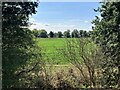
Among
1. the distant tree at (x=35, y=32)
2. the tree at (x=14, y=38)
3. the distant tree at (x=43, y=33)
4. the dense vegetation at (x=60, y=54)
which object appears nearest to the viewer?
the tree at (x=14, y=38)

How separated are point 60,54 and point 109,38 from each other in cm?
151

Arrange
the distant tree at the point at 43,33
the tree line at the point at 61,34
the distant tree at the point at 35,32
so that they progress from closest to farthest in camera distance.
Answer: the distant tree at the point at 35,32
the tree line at the point at 61,34
the distant tree at the point at 43,33

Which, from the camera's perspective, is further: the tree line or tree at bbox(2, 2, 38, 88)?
the tree line

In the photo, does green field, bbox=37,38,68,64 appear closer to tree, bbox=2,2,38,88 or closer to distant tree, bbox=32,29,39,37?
distant tree, bbox=32,29,39,37

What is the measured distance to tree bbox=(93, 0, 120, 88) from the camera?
29.7ft

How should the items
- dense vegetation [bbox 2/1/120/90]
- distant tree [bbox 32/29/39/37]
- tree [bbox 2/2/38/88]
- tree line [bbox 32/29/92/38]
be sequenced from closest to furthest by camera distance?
tree [bbox 2/2/38/88] → dense vegetation [bbox 2/1/120/90] → distant tree [bbox 32/29/39/37] → tree line [bbox 32/29/92/38]

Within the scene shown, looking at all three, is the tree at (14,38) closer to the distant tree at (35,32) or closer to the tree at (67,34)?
the distant tree at (35,32)

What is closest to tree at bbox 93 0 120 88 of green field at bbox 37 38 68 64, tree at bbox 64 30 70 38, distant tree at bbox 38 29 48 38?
tree at bbox 64 30 70 38

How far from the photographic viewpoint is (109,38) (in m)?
9.18

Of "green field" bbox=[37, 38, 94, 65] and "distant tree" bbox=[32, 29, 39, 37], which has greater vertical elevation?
"distant tree" bbox=[32, 29, 39, 37]

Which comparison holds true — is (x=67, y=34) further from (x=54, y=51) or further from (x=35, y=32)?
(x=35, y=32)

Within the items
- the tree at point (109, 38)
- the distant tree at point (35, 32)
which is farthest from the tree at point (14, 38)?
the tree at point (109, 38)

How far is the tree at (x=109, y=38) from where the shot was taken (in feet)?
29.7

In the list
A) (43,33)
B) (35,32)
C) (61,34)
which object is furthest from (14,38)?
(61,34)
